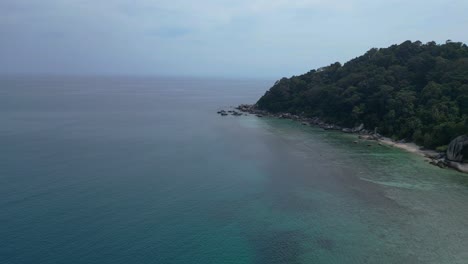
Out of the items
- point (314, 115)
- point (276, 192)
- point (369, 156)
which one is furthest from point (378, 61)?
point (276, 192)

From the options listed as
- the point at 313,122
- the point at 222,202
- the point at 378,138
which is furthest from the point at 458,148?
the point at 313,122

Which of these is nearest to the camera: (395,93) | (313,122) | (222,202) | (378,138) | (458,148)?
(222,202)

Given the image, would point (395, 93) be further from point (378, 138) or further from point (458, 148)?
point (458, 148)

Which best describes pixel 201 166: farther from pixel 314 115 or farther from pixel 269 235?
pixel 314 115

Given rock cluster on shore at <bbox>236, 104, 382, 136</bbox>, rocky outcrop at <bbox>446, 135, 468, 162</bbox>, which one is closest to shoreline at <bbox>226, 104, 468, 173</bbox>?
rock cluster on shore at <bbox>236, 104, 382, 136</bbox>

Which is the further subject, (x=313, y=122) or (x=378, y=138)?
(x=313, y=122)

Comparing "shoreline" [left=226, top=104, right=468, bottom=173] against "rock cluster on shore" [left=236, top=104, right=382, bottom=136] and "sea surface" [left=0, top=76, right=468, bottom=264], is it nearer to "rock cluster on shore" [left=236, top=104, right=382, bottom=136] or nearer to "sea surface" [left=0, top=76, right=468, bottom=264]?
"rock cluster on shore" [left=236, top=104, right=382, bottom=136]
